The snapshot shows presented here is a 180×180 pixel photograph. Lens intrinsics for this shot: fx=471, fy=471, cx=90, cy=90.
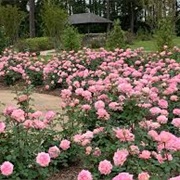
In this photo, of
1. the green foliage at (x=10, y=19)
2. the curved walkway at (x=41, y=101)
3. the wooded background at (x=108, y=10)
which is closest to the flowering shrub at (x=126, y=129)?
A: the curved walkway at (x=41, y=101)

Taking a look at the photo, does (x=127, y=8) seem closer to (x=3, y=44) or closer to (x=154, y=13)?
(x=154, y=13)

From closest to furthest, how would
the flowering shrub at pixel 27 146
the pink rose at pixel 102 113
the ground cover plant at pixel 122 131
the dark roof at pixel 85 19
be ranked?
the ground cover plant at pixel 122 131
the flowering shrub at pixel 27 146
the pink rose at pixel 102 113
the dark roof at pixel 85 19

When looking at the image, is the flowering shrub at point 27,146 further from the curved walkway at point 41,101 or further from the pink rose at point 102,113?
the curved walkway at point 41,101

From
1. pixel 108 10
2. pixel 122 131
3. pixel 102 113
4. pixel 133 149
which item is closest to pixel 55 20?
pixel 102 113

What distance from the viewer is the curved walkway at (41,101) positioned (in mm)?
8141

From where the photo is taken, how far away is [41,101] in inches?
353

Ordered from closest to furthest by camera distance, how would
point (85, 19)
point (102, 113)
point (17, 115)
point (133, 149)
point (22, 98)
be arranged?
1. point (133, 149)
2. point (17, 115)
3. point (102, 113)
4. point (22, 98)
5. point (85, 19)

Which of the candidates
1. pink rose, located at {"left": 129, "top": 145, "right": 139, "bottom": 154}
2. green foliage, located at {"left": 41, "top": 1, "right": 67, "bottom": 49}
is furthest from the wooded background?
pink rose, located at {"left": 129, "top": 145, "right": 139, "bottom": 154}

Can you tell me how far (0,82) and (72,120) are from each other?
8.11 metres

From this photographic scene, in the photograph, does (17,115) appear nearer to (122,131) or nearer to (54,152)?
(54,152)

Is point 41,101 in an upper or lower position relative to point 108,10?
lower

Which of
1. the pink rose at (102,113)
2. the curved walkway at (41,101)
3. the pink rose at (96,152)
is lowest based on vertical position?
the curved walkway at (41,101)

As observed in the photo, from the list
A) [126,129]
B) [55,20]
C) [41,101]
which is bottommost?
[41,101]

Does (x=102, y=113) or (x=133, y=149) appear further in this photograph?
(x=102, y=113)
